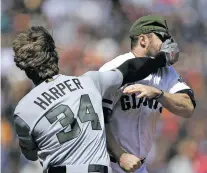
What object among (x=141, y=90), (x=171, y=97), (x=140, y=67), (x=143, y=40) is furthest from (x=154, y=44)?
(x=141, y=90)

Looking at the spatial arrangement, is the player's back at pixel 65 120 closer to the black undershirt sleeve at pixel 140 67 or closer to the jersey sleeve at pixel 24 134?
the jersey sleeve at pixel 24 134

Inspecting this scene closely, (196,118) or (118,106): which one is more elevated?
(118,106)

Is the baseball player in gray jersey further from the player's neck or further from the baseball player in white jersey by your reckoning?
the player's neck

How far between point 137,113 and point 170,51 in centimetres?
45

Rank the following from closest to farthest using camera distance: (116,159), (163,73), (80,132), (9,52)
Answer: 1. (80,132)
2. (116,159)
3. (163,73)
4. (9,52)

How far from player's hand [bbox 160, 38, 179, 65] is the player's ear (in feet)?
0.40

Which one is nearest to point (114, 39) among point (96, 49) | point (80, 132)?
point (96, 49)

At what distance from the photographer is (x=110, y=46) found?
6992 millimetres

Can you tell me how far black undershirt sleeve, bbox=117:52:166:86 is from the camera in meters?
3.48

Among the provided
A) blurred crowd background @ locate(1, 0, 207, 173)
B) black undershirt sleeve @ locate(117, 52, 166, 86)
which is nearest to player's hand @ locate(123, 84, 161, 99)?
black undershirt sleeve @ locate(117, 52, 166, 86)

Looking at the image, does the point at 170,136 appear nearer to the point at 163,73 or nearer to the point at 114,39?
the point at 114,39

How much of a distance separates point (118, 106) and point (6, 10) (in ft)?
12.4

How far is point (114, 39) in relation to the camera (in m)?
7.05

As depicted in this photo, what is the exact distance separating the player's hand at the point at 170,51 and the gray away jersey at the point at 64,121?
0.62m
